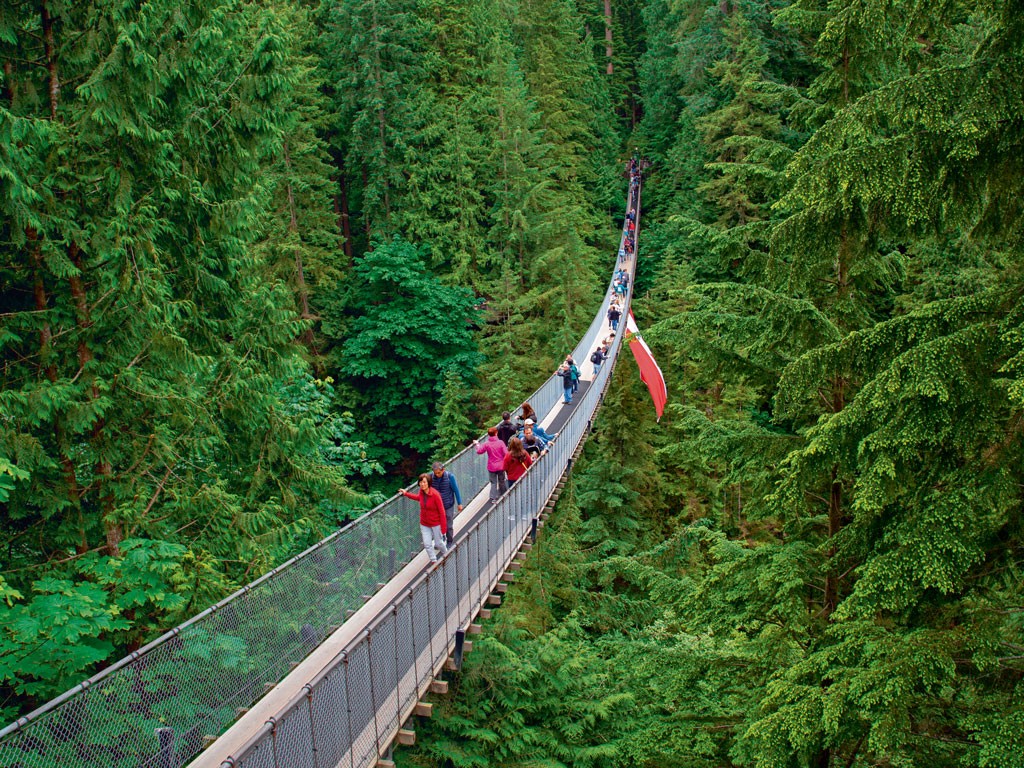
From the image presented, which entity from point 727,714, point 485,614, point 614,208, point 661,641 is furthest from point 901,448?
point 614,208

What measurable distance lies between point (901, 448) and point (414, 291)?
21.1 m

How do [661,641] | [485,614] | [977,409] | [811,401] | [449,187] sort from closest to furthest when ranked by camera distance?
1. [977,409]
2. [811,401]
3. [485,614]
4. [661,641]
5. [449,187]

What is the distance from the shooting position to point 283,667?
5840mm

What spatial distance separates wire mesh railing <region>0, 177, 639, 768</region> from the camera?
4.20m

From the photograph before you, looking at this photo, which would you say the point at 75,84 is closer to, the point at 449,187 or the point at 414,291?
the point at 414,291

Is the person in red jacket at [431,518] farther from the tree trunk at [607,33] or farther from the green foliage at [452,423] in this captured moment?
the tree trunk at [607,33]

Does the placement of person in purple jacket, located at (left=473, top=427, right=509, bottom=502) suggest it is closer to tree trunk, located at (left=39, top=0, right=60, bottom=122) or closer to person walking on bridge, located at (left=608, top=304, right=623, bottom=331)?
tree trunk, located at (left=39, top=0, right=60, bottom=122)

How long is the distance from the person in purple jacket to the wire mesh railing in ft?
4.18

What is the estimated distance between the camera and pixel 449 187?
26047mm

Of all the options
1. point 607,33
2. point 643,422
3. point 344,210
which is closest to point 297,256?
point 344,210

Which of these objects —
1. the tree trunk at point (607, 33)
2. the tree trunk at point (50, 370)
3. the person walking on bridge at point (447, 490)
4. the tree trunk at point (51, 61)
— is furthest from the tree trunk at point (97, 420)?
the tree trunk at point (607, 33)

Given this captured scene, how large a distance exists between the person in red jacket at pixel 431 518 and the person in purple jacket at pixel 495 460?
5.54 ft

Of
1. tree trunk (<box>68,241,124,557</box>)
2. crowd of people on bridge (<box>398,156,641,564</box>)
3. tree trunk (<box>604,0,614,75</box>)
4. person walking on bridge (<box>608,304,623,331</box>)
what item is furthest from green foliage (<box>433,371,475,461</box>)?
tree trunk (<box>604,0,614,75</box>)

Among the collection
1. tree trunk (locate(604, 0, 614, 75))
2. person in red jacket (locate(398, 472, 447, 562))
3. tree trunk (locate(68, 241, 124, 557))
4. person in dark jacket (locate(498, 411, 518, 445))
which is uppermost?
tree trunk (locate(604, 0, 614, 75))
